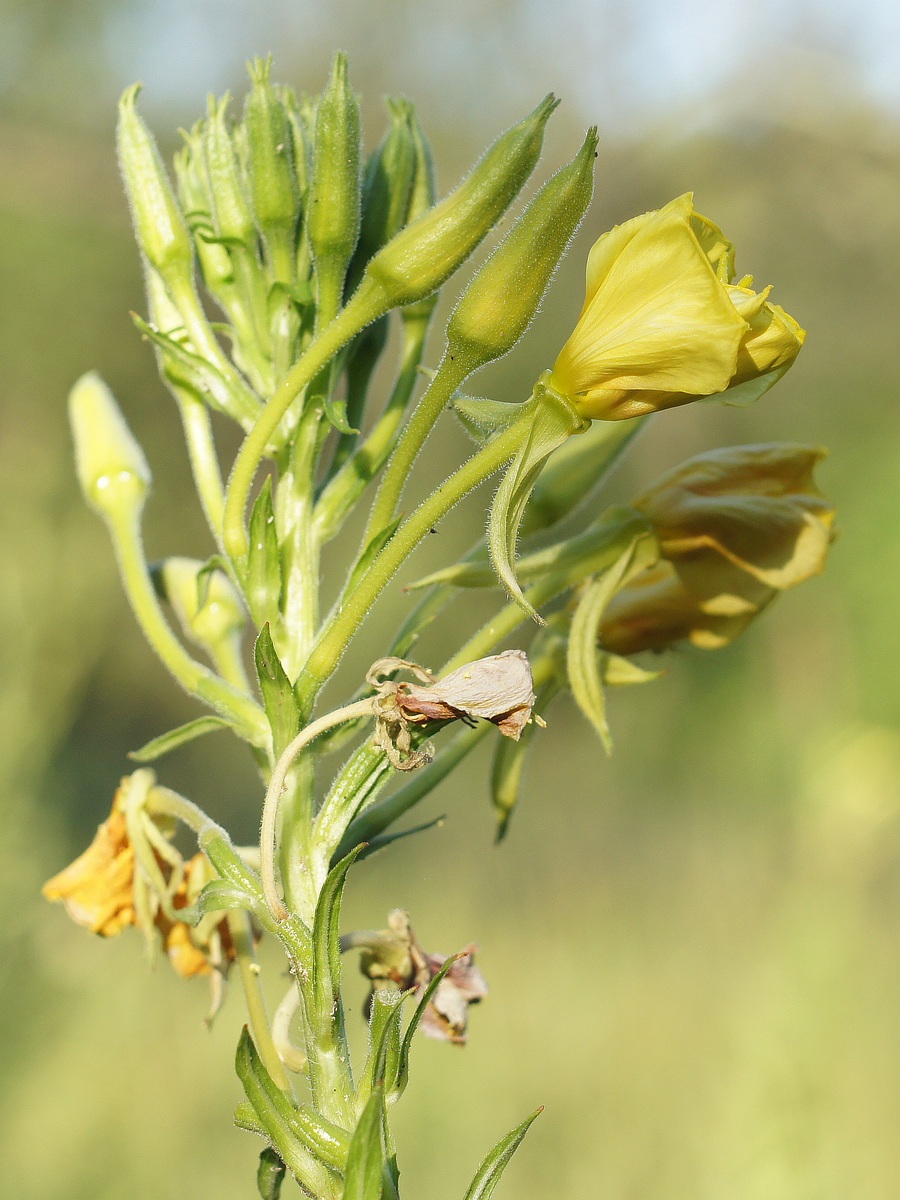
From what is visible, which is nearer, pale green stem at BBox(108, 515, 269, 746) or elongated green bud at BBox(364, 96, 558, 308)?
elongated green bud at BBox(364, 96, 558, 308)

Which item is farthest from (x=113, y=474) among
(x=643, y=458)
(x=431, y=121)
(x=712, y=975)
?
(x=431, y=121)

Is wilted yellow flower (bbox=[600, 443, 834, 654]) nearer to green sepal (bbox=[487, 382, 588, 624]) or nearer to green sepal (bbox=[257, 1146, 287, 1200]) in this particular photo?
green sepal (bbox=[487, 382, 588, 624])

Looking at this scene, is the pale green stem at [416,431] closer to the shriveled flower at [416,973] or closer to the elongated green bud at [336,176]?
the elongated green bud at [336,176]

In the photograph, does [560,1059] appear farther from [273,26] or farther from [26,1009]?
[273,26]

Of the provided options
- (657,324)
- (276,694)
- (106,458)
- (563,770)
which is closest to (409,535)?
(276,694)

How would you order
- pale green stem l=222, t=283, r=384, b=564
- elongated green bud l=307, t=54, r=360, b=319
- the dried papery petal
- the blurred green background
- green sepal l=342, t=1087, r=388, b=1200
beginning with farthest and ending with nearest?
1. the blurred green background
2. elongated green bud l=307, t=54, r=360, b=319
3. pale green stem l=222, t=283, r=384, b=564
4. the dried papery petal
5. green sepal l=342, t=1087, r=388, b=1200

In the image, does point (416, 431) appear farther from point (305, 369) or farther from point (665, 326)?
point (665, 326)

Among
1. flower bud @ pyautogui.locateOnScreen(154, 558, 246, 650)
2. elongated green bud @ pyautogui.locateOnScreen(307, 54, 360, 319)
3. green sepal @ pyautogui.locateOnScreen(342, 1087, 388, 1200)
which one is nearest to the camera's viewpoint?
green sepal @ pyautogui.locateOnScreen(342, 1087, 388, 1200)

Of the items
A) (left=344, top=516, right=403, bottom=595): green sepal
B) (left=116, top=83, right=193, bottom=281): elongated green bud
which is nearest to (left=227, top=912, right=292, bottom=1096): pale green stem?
(left=344, top=516, right=403, bottom=595): green sepal
